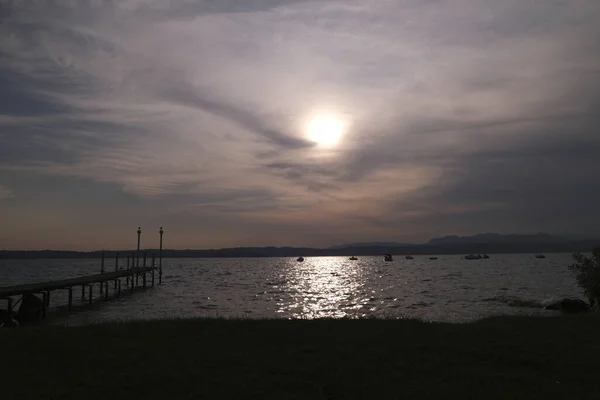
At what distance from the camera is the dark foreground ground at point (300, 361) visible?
11.3m

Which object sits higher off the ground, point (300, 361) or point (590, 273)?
point (590, 273)

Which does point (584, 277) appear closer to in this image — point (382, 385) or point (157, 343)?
point (382, 385)

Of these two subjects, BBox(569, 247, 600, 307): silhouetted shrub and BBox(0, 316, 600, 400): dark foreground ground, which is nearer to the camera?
BBox(0, 316, 600, 400): dark foreground ground

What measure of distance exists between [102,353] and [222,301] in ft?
130

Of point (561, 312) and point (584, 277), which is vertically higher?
point (584, 277)

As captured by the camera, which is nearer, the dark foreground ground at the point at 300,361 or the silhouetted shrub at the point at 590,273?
the dark foreground ground at the point at 300,361

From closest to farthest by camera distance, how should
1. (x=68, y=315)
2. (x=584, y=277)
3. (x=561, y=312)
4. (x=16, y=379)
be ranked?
(x=16, y=379)
(x=584, y=277)
(x=561, y=312)
(x=68, y=315)

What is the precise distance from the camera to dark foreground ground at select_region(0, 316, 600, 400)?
1127 centimetres

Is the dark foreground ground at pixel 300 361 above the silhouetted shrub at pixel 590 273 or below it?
below

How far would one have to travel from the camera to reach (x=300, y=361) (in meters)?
13.8

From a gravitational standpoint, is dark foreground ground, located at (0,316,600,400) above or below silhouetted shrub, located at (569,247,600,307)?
below

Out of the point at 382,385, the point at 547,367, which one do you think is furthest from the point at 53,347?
the point at 547,367

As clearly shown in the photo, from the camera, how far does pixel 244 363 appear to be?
13555 millimetres

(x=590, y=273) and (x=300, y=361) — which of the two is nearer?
(x=300, y=361)
